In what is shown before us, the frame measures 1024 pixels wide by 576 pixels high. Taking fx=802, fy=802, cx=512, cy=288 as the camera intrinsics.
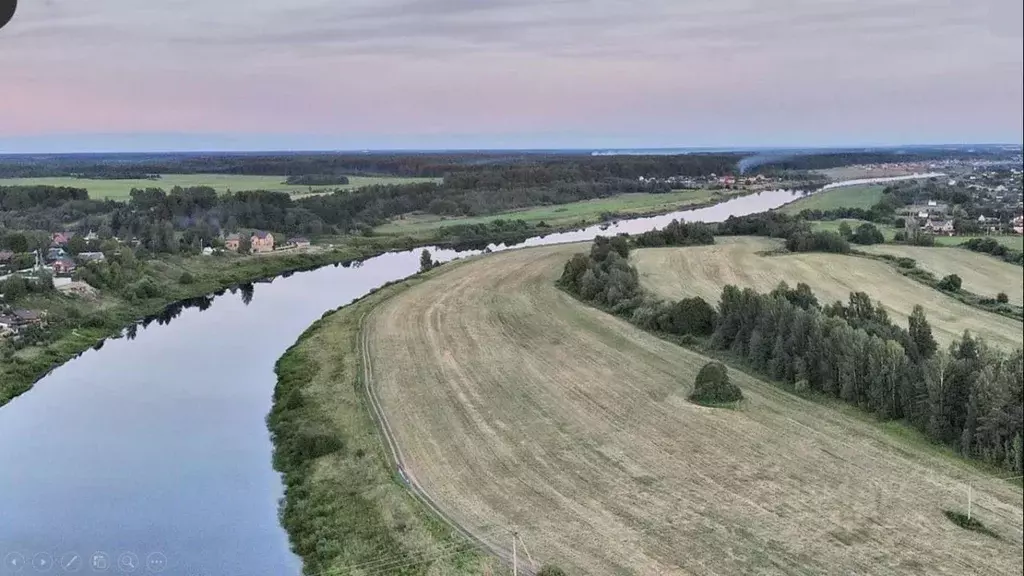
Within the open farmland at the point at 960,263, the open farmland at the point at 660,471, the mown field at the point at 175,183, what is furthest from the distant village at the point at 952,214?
the mown field at the point at 175,183

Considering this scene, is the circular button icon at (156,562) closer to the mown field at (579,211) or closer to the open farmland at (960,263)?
the open farmland at (960,263)

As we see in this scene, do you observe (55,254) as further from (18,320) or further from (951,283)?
(951,283)

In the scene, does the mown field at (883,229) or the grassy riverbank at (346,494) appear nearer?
the grassy riverbank at (346,494)

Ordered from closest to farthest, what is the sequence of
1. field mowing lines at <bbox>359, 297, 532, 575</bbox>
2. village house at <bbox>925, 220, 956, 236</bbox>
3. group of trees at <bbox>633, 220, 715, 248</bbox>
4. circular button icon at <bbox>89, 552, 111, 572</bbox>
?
circular button icon at <bbox>89, 552, 111, 572</bbox>, field mowing lines at <bbox>359, 297, 532, 575</bbox>, village house at <bbox>925, 220, 956, 236</bbox>, group of trees at <bbox>633, 220, 715, 248</bbox>

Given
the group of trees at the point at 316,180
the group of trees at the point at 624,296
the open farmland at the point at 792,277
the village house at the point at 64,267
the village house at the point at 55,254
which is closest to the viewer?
the open farmland at the point at 792,277

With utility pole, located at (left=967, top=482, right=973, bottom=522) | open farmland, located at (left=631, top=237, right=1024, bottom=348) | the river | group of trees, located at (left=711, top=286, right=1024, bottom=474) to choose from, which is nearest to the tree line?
open farmland, located at (left=631, top=237, right=1024, bottom=348)

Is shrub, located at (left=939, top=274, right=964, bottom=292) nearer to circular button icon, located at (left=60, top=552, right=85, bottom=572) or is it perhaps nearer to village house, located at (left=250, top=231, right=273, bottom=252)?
circular button icon, located at (left=60, top=552, right=85, bottom=572)
